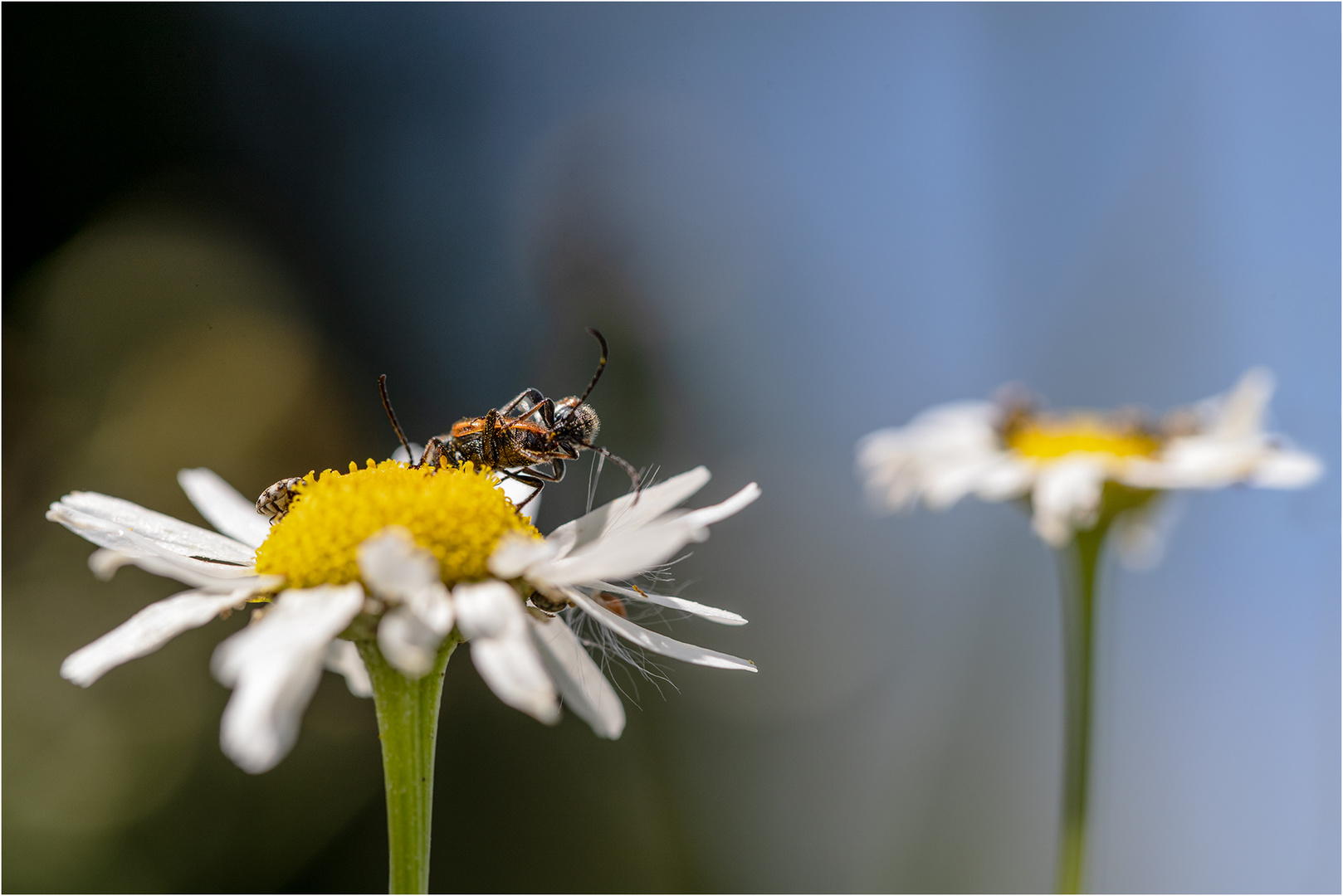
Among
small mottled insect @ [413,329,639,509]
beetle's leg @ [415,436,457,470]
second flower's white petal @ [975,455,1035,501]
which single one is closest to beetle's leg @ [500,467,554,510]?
small mottled insect @ [413,329,639,509]

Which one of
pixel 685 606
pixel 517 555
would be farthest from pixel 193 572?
pixel 685 606

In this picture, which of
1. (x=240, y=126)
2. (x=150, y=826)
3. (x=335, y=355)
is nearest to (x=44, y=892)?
(x=150, y=826)

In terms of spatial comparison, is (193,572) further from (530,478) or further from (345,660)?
(530,478)

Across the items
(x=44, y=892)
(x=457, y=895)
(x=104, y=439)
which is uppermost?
(x=104, y=439)

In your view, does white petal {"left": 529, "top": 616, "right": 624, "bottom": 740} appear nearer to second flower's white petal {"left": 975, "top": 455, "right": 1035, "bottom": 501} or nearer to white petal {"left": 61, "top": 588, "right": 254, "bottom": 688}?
white petal {"left": 61, "top": 588, "right": 254, "bottom": 688}

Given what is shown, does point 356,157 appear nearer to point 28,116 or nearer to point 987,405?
point 28,116
